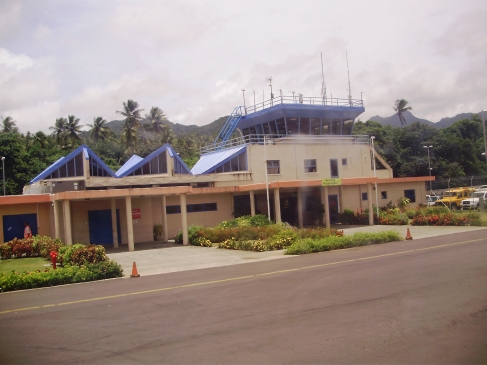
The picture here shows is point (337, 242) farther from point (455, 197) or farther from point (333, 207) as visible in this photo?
point (455, 197)

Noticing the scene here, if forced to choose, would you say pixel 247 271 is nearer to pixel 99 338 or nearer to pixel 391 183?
pixel 99 338

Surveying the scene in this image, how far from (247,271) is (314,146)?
23094 mm

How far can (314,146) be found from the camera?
37656 millimetres

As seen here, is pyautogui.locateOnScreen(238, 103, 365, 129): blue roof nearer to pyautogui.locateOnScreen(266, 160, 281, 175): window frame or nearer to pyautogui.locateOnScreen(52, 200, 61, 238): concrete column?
pyautogui.locateOnScreen(266, 160, 281, 175): window frame

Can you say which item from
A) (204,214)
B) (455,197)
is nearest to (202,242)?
(204,214)

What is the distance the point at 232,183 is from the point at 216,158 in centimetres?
435

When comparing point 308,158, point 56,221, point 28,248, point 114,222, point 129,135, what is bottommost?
point 28,248

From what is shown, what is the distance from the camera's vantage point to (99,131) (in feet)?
240

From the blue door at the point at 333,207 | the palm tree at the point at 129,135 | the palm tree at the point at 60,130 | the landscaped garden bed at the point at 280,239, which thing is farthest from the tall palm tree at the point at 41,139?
the landscaped garden bed at the point at 280,239

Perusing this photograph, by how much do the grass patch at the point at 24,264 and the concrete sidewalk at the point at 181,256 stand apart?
315cm

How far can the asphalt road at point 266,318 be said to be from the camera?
711 cm

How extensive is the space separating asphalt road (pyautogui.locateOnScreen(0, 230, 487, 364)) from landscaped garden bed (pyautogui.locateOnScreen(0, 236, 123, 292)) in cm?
81

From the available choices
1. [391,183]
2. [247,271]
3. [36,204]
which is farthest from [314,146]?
[247,271]

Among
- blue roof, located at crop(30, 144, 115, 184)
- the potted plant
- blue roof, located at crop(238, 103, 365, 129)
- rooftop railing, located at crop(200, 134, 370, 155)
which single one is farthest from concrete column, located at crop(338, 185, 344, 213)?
blue roof, located at crop(30, 144, 115, 184)
